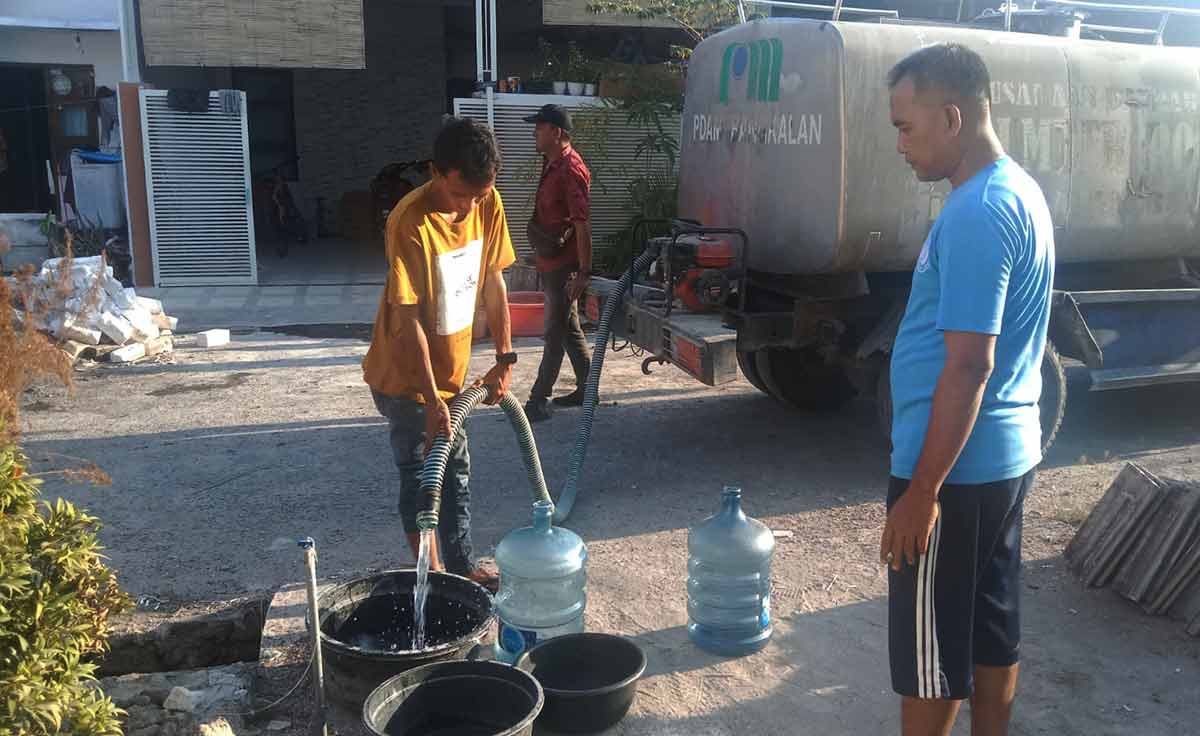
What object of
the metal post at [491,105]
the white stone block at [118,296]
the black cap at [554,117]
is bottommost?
the white stone block at [118,296]

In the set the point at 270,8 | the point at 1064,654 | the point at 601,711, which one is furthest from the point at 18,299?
the point at 1064,654

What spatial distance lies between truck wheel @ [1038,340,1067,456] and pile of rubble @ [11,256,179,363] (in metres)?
7.09

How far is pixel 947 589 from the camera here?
106 inches

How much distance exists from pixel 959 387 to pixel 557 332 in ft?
15.2

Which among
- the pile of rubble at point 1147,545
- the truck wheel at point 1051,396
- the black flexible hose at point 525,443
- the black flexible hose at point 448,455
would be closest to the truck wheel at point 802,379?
the black flexible hose at point 525,443

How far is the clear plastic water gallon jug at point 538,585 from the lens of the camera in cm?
380

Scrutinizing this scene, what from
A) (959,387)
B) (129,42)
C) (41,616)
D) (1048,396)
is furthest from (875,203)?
(129,42)

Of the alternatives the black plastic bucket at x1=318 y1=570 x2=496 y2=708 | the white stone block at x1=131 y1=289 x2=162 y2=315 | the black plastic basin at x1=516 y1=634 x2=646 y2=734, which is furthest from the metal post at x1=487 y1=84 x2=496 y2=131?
the black plastic basin at x1=516 y1=634 x2=646 y2=734

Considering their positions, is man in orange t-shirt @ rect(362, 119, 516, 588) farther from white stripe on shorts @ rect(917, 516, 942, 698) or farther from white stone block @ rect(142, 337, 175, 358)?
white stone block @ rect(142, 337, 175, 358)

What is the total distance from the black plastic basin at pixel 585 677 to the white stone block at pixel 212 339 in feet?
22.1

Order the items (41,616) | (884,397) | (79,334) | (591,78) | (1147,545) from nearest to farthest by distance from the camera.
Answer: (41,616) → (1147,545) → (884,397) → (79,334) → (591,78)

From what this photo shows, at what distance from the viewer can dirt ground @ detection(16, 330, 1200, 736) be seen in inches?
149

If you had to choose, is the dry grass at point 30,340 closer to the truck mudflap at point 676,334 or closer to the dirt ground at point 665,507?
the dirt ground at point 665,507

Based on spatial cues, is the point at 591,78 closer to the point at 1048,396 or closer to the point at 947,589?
the point at 1048,396
